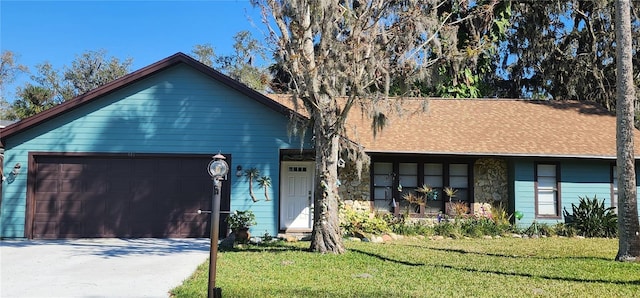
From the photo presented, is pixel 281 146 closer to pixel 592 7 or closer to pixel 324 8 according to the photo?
pixel 324 8

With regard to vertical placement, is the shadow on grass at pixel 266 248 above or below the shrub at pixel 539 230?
below

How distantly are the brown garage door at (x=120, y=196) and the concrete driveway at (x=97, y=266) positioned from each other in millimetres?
451

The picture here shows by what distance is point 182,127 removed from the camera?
11812 mm

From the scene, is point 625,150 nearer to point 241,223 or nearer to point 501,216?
point 501,216

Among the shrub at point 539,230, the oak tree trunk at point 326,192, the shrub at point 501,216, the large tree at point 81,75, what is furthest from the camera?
the large tree at point 81,75

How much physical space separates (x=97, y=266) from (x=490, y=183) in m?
10.4

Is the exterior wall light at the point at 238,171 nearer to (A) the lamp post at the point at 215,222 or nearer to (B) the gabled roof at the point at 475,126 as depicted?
(B) the gabled roof at the point at 475,126

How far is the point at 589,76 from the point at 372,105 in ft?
53.2

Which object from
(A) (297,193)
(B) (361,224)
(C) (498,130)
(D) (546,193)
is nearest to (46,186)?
(A) (297,193)

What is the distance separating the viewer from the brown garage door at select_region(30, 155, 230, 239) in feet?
38.1

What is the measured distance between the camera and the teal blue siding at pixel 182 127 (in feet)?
38.3

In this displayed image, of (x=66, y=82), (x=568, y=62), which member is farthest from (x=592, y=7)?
(x=66, y=82)

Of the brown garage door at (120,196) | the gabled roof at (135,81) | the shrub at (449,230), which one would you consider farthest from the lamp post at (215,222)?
the shrub at (449,230)

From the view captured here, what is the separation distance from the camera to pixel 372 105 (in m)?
9.30
